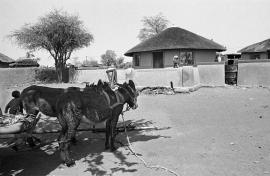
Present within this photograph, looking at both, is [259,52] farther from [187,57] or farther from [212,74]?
[212,74]

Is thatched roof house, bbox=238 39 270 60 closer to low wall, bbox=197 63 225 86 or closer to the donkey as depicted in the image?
low wall, bbox=197 63 225 86

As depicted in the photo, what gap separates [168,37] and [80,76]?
1037cm

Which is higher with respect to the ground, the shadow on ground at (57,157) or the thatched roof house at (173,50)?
the thatched roof house at (173,50)

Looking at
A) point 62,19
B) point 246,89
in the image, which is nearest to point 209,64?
point 246,89

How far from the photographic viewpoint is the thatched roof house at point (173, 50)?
94.9 feet

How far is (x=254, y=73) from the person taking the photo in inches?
749

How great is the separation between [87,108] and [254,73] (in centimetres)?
1571

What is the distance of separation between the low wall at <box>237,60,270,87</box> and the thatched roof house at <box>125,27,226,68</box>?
9.08 metres

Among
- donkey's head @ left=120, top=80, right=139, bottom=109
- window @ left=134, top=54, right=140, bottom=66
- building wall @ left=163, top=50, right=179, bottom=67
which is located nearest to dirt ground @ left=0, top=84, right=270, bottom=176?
donkey's head @ left=120, top=80, right=139, bottom=109

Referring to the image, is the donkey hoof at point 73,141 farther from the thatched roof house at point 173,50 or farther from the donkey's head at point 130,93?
the thatched roof house at point 173,50

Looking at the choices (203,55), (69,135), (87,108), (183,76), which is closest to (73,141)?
(69,135)

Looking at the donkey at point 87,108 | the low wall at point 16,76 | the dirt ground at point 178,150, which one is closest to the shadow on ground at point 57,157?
the dirt ground at point 178,150

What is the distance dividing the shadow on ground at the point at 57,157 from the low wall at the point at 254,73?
13033 millimetres

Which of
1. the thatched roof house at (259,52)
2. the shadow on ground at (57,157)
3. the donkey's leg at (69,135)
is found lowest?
the shadow on ground at (57,157)
